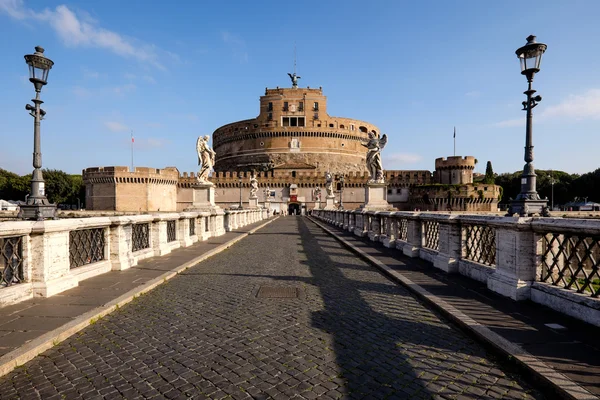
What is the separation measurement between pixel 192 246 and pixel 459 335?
9611 mm

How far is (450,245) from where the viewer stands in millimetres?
7262

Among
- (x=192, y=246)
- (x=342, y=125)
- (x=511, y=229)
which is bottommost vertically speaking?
(x=192, y=246)

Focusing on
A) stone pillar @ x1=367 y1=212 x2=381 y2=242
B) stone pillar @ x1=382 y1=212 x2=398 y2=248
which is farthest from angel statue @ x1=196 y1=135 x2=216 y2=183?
stone pillar @ x1=382 y1=212 x2=398 y2=248

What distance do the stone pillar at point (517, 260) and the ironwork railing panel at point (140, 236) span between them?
782cm

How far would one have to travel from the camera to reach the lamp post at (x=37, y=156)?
838cm

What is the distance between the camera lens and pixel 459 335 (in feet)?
13.1

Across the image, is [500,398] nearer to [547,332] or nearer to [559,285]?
[547,332]

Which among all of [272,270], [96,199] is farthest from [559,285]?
[96,199]

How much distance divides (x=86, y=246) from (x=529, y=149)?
921cm

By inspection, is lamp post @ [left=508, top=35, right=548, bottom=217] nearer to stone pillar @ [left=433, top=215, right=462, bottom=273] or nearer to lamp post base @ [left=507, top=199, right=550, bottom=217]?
lamp post base @ [left=507, top=199, right=550, bottom=217]

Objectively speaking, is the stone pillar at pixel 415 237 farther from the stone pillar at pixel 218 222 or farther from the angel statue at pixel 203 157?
the angel statue at pixel 203 157

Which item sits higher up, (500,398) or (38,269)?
(38,269)

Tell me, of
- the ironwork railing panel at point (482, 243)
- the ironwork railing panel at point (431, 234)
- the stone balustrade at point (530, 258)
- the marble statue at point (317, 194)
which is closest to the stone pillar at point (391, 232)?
the ironwork railing panel at point (431, 234)

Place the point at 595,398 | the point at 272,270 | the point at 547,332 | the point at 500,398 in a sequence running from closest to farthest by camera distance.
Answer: the point at 595,398
the point at 500,398
the point at 547,332
the point at 272,270
